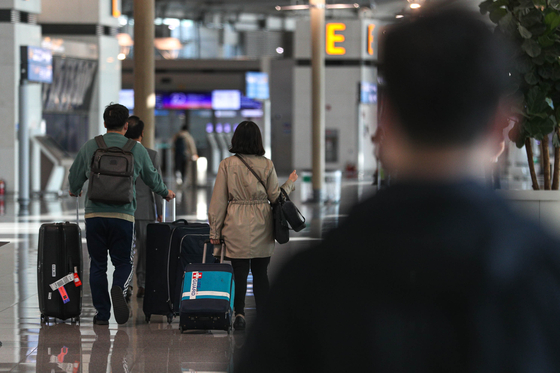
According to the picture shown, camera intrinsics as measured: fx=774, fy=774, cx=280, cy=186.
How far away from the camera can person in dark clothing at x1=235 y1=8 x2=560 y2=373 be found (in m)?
0.75

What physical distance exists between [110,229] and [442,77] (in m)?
5.46

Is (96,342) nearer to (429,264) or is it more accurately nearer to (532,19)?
(532,19)

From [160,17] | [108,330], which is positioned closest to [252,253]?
[108,330]

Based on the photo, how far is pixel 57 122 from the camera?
2180 centimetres

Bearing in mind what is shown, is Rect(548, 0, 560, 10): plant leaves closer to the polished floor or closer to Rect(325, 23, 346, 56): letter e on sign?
the polished floor

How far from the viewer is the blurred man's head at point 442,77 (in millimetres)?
779

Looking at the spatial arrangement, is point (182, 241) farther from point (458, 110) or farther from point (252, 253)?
point (458, 110)

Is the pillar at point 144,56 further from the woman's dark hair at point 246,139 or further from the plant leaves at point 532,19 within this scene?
the plant leaves at point 532,19

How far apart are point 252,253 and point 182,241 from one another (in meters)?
0.72

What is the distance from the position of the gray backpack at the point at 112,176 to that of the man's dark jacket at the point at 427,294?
5.25 meters

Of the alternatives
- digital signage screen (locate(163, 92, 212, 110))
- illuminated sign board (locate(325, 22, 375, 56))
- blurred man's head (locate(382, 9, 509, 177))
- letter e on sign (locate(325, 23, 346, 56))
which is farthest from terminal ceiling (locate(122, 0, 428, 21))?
→ blurred man's head (locate(382, 9, 509, 177))

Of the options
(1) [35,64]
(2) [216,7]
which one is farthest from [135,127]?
(2) [216,7]

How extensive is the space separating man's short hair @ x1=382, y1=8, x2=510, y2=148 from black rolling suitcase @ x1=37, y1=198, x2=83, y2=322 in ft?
19.1

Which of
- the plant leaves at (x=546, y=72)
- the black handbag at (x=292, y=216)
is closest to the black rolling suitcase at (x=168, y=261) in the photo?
the black handbag at (x=292, y=216)
